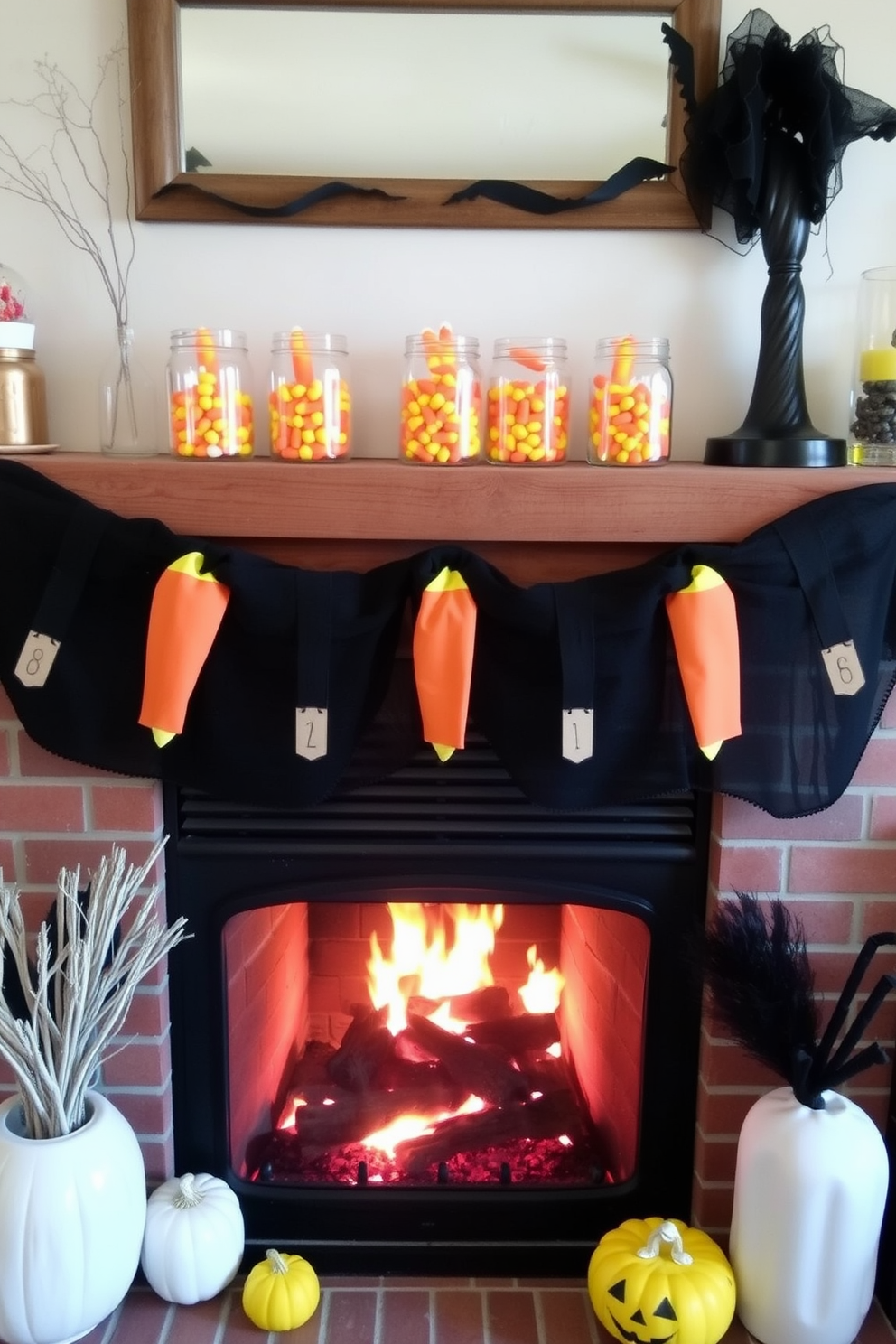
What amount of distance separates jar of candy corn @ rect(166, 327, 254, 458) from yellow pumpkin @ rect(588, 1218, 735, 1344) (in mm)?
Result: 1151

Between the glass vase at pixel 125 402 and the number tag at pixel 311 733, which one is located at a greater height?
the glass vase at pixel 125 402

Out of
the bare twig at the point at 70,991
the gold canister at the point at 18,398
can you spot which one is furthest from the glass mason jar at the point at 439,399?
the bare twig at the point at 70,991

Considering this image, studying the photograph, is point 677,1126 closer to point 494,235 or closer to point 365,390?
point 365,390

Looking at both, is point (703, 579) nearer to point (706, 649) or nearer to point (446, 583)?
point (706, 649)

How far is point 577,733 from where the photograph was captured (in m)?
1.26

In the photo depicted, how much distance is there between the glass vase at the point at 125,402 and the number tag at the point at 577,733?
2.26 feet

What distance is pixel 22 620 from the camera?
132 cm

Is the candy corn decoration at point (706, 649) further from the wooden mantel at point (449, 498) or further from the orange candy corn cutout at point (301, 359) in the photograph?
the orange candy corn cutout at point (301, 359)

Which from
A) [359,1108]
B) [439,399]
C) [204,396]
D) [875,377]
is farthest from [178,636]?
[875,377]

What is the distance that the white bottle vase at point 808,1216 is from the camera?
1272 millimetres

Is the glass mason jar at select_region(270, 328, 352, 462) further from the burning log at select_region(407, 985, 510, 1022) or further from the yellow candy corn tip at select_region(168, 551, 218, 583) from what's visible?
the burning log at select_region(407, 985, 510, 1022)

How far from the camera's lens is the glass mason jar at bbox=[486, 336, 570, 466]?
1.33 meters

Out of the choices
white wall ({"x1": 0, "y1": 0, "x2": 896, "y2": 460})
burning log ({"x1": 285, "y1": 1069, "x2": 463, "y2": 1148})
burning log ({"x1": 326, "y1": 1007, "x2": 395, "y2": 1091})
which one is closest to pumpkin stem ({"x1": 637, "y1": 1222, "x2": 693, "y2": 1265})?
burning log ({"x1": 285, "y1": 1069, "x2": 463, "y2": 1148})

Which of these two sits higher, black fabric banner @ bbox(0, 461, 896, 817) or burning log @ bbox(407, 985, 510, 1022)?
black fabric banner @ bbox(0, 461, 896, 817)
